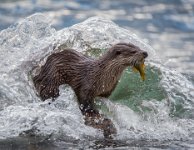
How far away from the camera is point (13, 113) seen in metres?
7.82

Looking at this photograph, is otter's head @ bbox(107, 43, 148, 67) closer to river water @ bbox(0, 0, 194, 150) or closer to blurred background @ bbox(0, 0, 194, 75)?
river water @ bbox(0, 0, 194, 150)

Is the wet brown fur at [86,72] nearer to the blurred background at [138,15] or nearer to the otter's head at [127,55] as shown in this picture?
the otter's head at [127,55]

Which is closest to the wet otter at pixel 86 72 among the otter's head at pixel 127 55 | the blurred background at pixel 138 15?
the otter's head at pixel 127 55

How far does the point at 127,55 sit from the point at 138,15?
28.1ft

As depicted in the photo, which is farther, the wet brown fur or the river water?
the wet brown fur

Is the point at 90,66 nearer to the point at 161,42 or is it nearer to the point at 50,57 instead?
the point at 50,57

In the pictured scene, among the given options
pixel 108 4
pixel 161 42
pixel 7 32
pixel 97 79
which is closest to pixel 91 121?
pixel 97 79

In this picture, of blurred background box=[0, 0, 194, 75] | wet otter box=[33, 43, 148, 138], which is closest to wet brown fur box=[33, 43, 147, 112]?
wet otter box=[33, 43, 148, 138]

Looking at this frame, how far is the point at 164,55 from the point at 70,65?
16.6ft

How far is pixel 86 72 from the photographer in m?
8.04

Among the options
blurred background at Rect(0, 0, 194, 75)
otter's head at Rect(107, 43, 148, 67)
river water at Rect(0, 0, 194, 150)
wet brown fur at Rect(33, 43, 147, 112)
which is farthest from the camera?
blurred background at Rect(0, 0, 194, 75)

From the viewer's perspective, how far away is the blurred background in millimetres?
14086

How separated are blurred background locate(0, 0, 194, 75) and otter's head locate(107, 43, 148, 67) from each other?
5.25 metres

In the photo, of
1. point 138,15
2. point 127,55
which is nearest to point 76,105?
point 127,55
